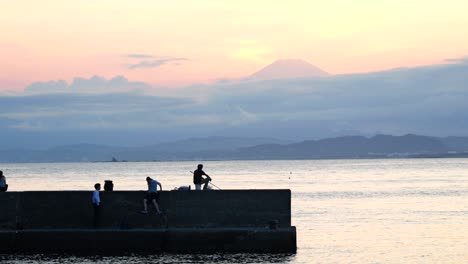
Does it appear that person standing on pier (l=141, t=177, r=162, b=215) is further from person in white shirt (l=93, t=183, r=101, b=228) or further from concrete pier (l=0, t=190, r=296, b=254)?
person in white shirt (l=93, t=183, r=101, b=228)

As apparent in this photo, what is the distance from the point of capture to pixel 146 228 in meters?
30.7

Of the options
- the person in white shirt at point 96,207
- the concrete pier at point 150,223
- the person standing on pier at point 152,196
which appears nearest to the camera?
the person in white shirt at point 96,207

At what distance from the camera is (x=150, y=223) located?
101 feet

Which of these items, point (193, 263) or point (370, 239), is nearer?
point (193, 263)

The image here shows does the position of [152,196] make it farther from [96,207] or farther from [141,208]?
[96,207]

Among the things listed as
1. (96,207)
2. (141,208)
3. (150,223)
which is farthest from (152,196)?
(96,207)

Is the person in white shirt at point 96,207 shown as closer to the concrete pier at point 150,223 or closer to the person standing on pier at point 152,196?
the concrete pier at point 150,223

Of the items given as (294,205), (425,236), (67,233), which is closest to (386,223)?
(425,236)

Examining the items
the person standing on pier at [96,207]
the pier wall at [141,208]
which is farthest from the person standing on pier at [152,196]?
the person standing on pier at [96,207]

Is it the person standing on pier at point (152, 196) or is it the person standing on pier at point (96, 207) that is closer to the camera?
the person standing on pier at point (96, 207)

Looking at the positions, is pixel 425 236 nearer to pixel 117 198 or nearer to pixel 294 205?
pixel 117 198

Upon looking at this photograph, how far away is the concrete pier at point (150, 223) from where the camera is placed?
30.1 metres

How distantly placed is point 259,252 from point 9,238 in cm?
800

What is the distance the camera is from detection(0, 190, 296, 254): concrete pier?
98.9 ft
